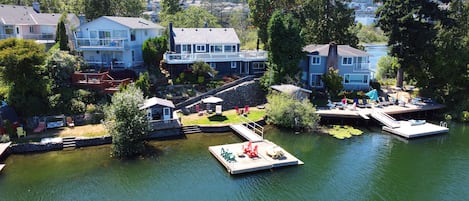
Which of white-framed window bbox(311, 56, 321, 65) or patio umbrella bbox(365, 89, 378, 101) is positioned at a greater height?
white-framed window bbox(311, 56, 321, 65)

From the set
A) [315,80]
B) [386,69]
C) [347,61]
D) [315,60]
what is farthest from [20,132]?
[386,69]

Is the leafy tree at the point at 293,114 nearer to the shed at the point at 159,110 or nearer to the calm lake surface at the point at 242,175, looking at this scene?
the calm lake surface at the point at 242,175

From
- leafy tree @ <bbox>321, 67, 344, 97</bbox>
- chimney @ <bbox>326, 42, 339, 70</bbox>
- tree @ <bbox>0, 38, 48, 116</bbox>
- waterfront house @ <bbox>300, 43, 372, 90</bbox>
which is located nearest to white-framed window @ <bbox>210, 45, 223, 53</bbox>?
waterfront house @ <bbox>300, 43, 372, 90</bbox>

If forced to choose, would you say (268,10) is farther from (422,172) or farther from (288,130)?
(422,172)

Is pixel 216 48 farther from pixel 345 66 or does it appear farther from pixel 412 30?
pixel 412 30

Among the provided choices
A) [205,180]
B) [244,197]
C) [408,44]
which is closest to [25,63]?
[205,180]

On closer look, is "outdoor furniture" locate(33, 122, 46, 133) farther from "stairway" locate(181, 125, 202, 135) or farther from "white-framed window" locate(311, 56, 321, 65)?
"white-framed window" locate(311, 56, 321, 65)
